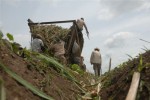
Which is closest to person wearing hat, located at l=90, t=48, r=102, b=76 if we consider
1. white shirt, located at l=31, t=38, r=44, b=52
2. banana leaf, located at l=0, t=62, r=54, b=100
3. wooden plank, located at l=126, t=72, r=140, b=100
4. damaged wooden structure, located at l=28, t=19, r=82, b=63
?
damaged wooden structure, located at l=28, t=19, r=82, b=63

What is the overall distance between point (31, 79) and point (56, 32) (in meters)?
6.32

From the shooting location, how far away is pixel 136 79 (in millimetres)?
3873

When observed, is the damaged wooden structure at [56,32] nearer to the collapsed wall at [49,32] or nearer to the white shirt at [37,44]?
the collapsed wall at [49,32]

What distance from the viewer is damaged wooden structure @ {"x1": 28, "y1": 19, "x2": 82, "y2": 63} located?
396 inches

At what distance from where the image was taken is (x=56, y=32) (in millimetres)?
10195

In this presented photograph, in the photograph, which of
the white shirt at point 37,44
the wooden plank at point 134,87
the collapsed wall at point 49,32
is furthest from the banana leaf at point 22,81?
the collapsed wall at point 49,32

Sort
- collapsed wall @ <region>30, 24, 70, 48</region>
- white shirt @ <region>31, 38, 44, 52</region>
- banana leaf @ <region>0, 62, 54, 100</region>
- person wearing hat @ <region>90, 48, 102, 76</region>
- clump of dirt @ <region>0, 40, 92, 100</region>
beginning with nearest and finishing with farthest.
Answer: banana leaf @ <region>0, 62, 54, 100</region> → clump of dirt @ <region>0, 40, 92, 100</region> → white shirt @ <region>31, 38, 44, 52</region> → collapsed wall @ <region>30, 24, 70, 48</region> → person wearing hat @ <region>90, 48, 102, 76</region>

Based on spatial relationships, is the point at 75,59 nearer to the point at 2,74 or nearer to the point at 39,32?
the point at 39,32

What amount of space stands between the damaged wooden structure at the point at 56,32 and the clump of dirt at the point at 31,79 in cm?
480

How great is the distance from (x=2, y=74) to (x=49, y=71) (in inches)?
66.3

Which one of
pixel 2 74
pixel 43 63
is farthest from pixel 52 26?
pixel 2 74

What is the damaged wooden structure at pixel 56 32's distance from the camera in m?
10.0

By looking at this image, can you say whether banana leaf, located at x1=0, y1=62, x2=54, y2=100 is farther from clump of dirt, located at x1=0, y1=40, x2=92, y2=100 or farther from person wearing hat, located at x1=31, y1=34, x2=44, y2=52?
person wearing hat, located at x1=31, y1=34, x2=44, y2=52

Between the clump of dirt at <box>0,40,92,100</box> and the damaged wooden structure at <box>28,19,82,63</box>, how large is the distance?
4805 millimetres
